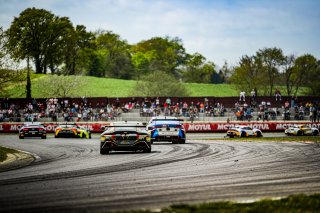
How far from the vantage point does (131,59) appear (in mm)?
135750

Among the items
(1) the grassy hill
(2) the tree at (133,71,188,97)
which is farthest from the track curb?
(1) the grassy hill

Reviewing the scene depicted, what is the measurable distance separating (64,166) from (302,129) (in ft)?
95.4

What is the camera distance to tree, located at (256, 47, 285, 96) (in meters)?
82.9

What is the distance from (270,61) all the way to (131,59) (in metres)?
58.3

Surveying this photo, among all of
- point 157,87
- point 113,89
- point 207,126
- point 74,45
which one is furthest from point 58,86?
point 207,126

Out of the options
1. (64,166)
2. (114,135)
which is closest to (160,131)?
(114,135)

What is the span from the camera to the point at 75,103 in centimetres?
5719

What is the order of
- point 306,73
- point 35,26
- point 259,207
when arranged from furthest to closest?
point 35,26, point 306,73, point 259,207

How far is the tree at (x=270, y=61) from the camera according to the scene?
82938 mm

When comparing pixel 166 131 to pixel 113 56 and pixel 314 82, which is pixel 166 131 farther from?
pixel 113 56

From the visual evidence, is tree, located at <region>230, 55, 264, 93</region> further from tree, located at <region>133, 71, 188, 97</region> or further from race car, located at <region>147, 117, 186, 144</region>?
race car, located at <region>147, 117, 186, 144</region>

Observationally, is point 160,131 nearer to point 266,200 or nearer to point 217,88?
point 266,200

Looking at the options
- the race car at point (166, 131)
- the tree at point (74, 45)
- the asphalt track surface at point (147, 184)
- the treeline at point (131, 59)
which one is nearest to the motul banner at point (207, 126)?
the treeline at point (131, 59)

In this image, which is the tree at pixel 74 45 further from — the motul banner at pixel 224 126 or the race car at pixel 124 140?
the race car at pixel 124 140
